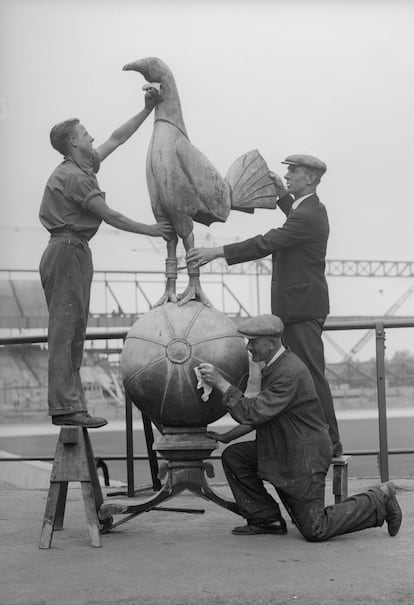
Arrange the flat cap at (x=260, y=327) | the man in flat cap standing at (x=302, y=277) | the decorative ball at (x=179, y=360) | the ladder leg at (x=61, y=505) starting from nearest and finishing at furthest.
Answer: the flat cap at (x=260, y=327)
the decorative ball at (x=179, y=360)
the ladder leg at (x=61, y=505)
the man in flat cap standing at (x=302, y=277)

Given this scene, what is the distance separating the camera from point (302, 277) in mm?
5422

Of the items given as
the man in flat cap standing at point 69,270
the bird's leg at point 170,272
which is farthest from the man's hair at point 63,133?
the bird's leg at point 170,272

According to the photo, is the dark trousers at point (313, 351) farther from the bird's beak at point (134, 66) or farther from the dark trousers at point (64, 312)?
the bird's beak at point (134, 66)

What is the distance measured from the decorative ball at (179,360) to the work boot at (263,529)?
0.58m

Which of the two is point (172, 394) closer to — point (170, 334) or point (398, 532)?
point (170, 334)

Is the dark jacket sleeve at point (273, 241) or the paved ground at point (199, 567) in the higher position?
the dark jacket sleeve at point (273, 241)

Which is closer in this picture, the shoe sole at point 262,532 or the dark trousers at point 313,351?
the shoe sole at point 262,532

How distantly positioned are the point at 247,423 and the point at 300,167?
171 cm

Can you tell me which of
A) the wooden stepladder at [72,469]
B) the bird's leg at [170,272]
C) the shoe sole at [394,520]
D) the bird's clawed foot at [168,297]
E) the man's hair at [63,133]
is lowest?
the shoe sole at [394,520]

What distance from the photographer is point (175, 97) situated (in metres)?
5.41

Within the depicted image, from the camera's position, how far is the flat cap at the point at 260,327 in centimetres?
474

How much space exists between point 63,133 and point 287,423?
1.94 meters

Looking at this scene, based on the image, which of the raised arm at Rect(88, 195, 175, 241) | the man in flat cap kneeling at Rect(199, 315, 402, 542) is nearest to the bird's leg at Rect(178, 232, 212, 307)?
the raised arm at Rect(88, 195, 175, 241)

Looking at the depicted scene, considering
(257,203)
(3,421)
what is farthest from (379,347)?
(3,421)
